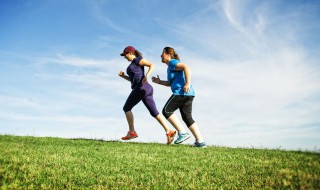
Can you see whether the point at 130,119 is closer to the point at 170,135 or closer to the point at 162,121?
the point at 162,121

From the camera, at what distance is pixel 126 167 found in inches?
224

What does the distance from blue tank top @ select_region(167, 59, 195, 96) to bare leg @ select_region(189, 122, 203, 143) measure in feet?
3.03

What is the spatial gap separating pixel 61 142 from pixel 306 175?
7.89 meters

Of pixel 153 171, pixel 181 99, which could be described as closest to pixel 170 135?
pixel 181 99

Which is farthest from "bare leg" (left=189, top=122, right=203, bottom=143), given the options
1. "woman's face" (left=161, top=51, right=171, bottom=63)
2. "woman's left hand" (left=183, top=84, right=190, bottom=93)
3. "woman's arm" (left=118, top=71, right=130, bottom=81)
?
"woman's arm" (left=118, top=71, right=130, bottom=81)

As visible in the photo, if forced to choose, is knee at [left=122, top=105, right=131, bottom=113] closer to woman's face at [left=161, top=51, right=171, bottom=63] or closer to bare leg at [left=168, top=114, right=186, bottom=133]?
bare leg at [left=168, top=114, right=186, bottom=133]

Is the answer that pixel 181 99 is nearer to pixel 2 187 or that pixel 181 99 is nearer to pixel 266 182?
pixel 266 182

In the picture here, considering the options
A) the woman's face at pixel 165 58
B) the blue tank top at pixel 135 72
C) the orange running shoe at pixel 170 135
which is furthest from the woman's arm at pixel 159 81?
the orange running shoe at pixel 170 135

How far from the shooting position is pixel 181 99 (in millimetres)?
8867

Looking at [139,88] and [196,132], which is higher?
[139,88]

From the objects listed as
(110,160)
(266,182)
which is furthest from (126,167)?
(266,182)

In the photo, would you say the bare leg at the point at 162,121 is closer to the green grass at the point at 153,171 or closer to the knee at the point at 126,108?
Result: the knee at the point at 126,108

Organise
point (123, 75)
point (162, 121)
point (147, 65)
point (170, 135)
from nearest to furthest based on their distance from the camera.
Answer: point (170, 135)
point (162, 121)
point (147, 65)
point (123, 75)

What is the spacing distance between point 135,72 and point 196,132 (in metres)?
→ 2.73
